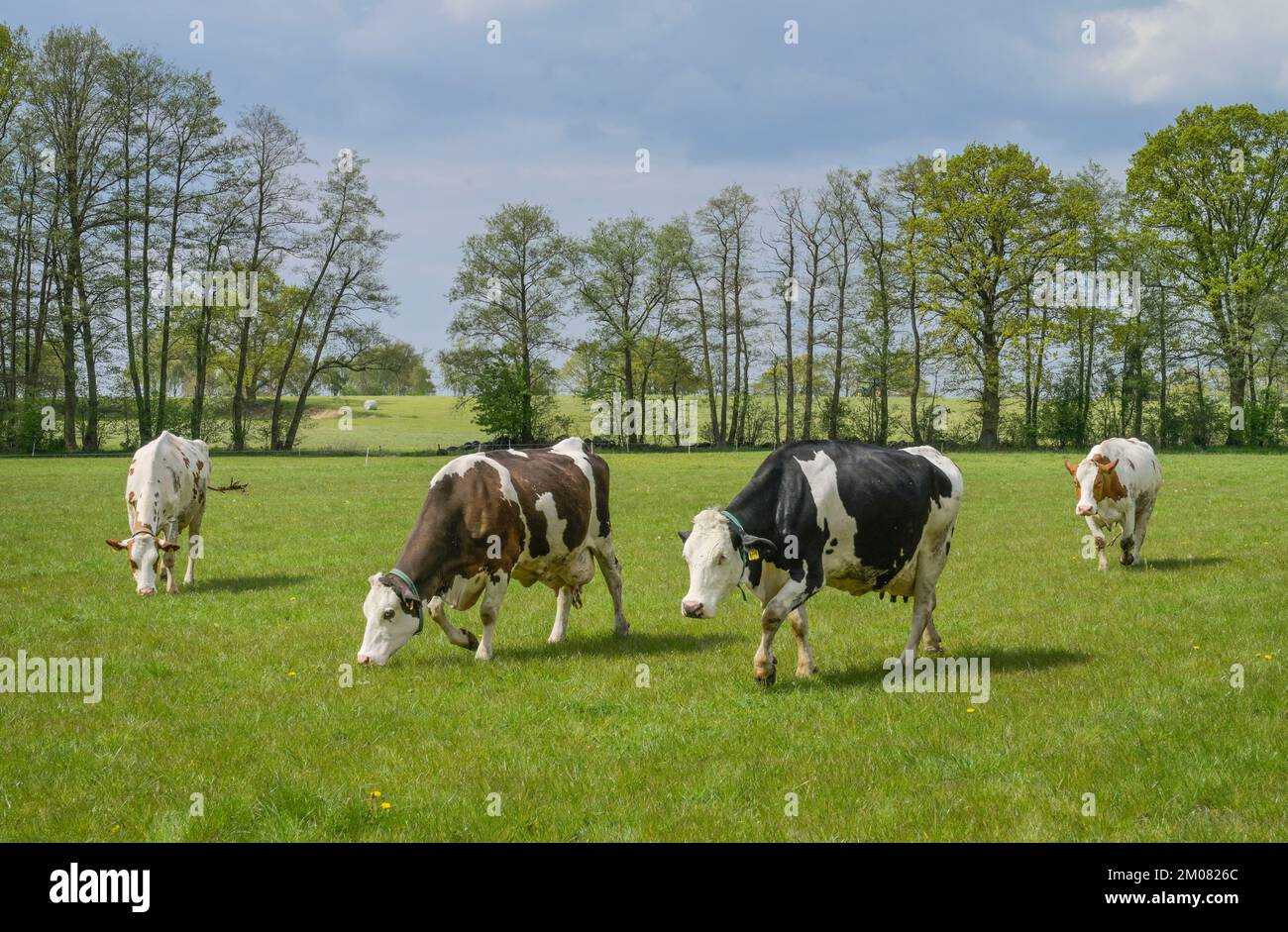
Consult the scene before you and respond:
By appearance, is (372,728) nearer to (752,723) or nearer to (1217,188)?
(752,723)

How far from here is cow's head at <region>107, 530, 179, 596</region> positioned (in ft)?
46.3

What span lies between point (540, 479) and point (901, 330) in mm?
61433

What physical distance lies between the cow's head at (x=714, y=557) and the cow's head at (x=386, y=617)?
269cm

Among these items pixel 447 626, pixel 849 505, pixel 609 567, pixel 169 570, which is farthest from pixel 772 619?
pixel 169 570

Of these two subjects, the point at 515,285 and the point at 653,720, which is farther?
the point at 515,285

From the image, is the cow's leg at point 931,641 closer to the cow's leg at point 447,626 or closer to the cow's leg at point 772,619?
the cow's leg at point 772,619

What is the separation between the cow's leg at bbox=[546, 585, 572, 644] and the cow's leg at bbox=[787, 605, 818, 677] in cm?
300

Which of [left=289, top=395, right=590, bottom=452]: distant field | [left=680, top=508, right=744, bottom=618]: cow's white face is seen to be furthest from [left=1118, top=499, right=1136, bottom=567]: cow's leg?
[left=289, top=395, right=590, bottom=452]: distant field

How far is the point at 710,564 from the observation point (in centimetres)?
903

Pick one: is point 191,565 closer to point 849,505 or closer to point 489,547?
point 489,547

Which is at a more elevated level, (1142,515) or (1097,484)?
(1097,484)

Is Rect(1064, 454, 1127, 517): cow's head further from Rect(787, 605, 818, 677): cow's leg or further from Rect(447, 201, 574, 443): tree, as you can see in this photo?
Rect(447, 201, 574, 443): tree

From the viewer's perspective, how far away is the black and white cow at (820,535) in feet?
30.1

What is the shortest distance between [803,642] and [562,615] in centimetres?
310
